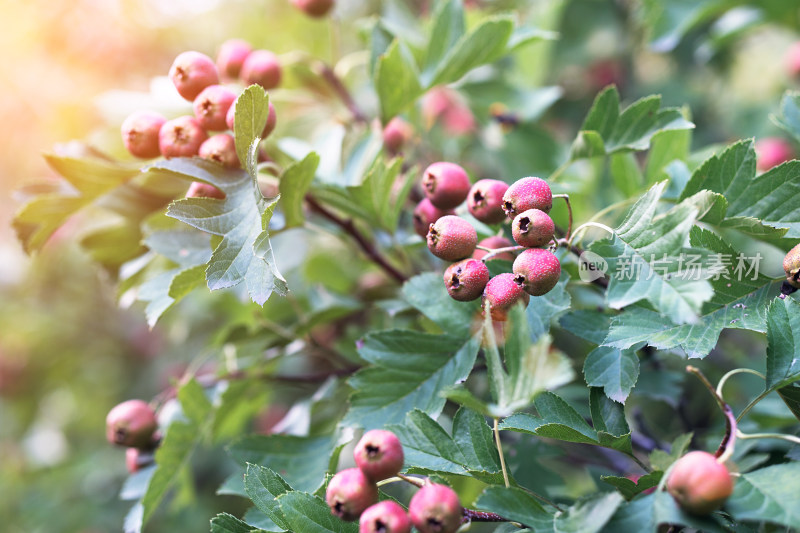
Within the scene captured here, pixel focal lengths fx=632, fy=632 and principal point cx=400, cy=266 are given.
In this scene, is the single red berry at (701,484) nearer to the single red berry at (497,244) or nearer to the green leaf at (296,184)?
the single red berry at (497,244)

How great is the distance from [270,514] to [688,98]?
6.54 feet

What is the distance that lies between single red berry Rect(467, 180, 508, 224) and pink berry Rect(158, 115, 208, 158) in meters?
0.46

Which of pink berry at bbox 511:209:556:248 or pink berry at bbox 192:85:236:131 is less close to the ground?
pink berry at bbox 192:85:236:131

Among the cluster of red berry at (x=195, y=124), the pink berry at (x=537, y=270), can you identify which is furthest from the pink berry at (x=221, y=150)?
the pink berry at (x=537, y=270)

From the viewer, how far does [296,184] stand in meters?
1.10

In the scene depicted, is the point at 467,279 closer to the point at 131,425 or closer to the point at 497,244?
the point at 497,244

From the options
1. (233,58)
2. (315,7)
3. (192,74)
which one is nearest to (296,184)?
(192,74)

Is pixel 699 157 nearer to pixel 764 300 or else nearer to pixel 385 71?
pixel 764 300

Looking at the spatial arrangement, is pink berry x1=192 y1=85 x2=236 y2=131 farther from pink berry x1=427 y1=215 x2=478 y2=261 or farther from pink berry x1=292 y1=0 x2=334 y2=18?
pink berry x1=292 y1=0 x2=334 y2=18

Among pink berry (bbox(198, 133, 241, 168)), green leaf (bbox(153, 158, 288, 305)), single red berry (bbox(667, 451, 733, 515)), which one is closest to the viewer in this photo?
single red berry (bbox(667, 451, 733, 515))

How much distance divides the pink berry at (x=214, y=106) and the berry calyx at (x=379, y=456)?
0.57 m

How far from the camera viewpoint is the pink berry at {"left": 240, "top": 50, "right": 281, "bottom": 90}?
53.0 inches

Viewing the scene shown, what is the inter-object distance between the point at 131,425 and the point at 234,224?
548 millimetres

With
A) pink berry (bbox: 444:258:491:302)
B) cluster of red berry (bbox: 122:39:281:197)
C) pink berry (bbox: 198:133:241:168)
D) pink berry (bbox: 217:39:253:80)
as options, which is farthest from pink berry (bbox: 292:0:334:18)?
pink berry (bbox: 444:258:491:302)
